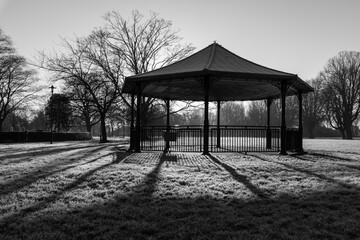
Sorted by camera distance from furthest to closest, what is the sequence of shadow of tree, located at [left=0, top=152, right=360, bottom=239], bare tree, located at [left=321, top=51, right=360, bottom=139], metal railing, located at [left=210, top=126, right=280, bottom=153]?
1. bare tree, located at [left=321, top=51, right=360, bottom=139]
2. metal railing, located at [left=210, top=126, right=280, bottom=153]
3. shadow of tree, located at [left=0, top=152, right=360, bottom=239]

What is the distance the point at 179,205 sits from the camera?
433cm

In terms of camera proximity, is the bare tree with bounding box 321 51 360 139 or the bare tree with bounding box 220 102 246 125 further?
the bare tree with bounding box 220 102 246 125

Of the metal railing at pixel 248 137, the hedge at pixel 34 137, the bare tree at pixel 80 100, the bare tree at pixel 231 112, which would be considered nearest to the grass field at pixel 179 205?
the metal railing at pixel 248 137

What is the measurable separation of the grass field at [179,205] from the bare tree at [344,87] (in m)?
43.9

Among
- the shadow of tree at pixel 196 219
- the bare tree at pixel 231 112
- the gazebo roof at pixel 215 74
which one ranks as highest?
the bare tree at pixel 231 112

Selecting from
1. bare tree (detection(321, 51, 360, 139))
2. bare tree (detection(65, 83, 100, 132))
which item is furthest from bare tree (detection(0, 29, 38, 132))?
bare tree (detection(321, 51, 360, 139))

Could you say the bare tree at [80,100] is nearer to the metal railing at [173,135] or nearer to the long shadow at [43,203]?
the metal railing at [173,135]

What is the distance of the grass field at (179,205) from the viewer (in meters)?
3.32

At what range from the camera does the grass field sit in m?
3.32

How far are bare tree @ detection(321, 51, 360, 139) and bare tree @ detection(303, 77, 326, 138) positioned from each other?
4.94 metres

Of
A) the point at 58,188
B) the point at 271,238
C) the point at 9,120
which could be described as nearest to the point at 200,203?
the point at 271,238

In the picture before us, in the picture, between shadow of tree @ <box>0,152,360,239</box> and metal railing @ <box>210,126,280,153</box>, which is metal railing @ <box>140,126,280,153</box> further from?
shadow of tree @ <box>0,152,360,239</box>

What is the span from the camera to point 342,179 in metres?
6.36

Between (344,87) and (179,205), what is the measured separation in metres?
48.4
